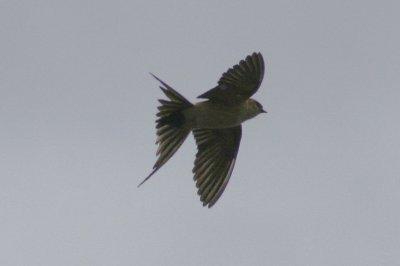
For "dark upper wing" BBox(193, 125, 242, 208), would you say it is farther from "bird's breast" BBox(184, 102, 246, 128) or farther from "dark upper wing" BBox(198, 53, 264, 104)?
"dark upper wing" BBox(198, 53, 264, 104)

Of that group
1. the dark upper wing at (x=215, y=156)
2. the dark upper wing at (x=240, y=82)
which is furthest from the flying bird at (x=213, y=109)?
the dark upper wing at (x=215, y=156)

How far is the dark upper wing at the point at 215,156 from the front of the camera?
817 centimetres

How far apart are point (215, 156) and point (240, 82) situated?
3.47ft

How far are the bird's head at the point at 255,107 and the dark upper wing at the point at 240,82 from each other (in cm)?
16

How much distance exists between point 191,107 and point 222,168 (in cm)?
95

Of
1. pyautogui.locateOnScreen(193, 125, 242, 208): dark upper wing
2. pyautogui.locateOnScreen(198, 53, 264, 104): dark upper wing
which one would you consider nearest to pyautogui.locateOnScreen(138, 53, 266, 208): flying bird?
pyautogui.locateOnScreen(198, 53, 264, 104): dark upper wing

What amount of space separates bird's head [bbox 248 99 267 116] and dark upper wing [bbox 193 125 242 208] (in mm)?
604

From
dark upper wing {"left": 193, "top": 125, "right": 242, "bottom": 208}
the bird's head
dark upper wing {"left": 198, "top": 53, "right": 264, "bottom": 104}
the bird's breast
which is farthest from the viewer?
dark upper wing {"left": 193, "top": 125, "right": 242, "bottom": 208}

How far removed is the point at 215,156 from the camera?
8.41m

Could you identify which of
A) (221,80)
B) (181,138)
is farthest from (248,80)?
(181,138)

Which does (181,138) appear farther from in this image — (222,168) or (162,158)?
(222,168)

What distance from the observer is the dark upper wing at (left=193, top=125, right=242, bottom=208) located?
8.17 meters

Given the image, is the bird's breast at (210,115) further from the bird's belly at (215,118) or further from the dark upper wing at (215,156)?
the dark upper wing at (215,156)

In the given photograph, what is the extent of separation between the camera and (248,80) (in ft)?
24.7
